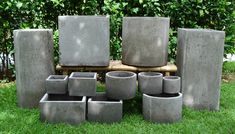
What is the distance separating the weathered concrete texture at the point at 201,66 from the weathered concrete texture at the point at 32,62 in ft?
5.49

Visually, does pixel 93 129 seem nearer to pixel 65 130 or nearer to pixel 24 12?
pixel 65 130

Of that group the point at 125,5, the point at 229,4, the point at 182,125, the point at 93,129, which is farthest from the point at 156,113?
A: the point at 229,4

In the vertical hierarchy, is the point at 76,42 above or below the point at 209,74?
above

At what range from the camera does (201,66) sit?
3973mm

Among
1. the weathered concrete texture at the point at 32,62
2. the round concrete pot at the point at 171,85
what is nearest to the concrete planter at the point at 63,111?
the weathered concrete texture at the point at 32,62

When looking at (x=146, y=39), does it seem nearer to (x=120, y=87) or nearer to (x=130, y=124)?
(x=120, y=87)

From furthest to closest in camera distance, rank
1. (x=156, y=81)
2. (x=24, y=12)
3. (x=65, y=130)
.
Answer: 1. (x=24, y=12)
2. (x=156, y=81)
3. (x=65, y=130)

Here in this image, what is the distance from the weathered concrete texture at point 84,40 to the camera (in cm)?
404

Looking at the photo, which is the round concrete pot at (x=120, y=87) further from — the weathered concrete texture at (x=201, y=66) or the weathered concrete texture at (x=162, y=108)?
the weathered concrete texture at (x=201, y=66)

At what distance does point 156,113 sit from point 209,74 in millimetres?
879

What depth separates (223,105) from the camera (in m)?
4.30

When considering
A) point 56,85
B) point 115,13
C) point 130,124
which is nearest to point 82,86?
point 56,85

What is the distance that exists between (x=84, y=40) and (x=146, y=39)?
766 millimetres

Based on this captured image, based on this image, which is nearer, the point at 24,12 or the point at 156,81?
the point at 156,81
